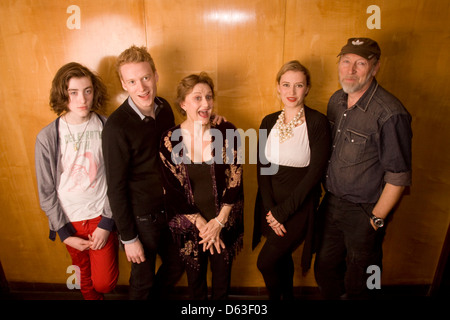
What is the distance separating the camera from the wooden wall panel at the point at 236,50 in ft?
6.04

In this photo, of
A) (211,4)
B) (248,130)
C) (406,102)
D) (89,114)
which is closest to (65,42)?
(89,114)

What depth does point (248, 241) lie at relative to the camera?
7.70ft

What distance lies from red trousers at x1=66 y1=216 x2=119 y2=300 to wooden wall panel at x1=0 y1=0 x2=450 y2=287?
86 cm

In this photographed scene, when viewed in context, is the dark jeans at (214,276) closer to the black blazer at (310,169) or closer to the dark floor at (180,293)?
the black blazer at (310,169)

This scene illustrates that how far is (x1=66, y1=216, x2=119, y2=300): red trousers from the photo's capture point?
1848 millimetres

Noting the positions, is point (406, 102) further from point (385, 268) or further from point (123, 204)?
point (123, 204)

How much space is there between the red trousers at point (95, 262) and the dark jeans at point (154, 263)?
7.2 inches

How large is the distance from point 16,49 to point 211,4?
1479 millimetres

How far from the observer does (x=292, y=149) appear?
1705 millimetres

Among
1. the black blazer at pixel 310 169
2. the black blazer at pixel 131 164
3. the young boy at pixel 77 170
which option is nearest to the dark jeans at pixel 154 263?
the black blazer at pixel 131 164

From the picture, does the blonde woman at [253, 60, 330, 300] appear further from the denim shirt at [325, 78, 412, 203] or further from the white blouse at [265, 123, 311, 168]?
the denim shirt at [325, 78, 412, 203]

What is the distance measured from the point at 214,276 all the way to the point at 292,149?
106cm

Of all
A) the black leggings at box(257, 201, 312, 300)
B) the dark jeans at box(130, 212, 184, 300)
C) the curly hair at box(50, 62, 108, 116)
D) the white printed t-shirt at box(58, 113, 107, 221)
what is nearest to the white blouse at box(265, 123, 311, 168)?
the black leggings at box(257, 201, 312, 300)
